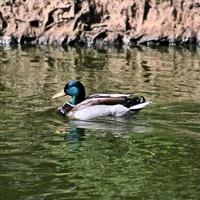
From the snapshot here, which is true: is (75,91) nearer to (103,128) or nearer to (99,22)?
(103,128)

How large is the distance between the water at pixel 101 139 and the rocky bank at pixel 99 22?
6542 mm

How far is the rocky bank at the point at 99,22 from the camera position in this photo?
27.2 meters

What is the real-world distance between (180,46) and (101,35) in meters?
2.92

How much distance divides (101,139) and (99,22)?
1655 centimetres

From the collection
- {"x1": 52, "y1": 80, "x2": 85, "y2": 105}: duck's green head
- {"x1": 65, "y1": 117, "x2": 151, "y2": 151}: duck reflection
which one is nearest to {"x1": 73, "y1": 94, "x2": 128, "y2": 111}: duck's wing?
{"x1": 65, "y1": 117, "x2": 151, "y2": 151}: duck reflection

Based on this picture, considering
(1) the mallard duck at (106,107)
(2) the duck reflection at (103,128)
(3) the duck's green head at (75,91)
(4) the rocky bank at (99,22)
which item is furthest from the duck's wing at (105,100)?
(4) the rocky bank at (99,22)

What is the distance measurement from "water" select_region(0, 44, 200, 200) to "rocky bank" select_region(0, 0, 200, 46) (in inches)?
258

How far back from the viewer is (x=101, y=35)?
27344mm

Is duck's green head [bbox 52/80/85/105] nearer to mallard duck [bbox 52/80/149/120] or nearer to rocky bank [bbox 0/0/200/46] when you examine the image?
mallard duck [bbox 52/80/149/120]

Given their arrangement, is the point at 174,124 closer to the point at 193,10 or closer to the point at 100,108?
the point at 100,108

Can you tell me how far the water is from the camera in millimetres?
9109

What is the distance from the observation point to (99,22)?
91.7 ft

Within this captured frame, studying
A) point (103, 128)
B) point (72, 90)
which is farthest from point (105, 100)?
point (72, 90)

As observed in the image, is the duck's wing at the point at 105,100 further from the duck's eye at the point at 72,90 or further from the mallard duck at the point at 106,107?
the duck's eye at the point at 72,90
